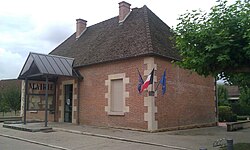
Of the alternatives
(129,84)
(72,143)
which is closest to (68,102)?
(129,84)

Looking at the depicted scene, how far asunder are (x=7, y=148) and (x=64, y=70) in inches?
303

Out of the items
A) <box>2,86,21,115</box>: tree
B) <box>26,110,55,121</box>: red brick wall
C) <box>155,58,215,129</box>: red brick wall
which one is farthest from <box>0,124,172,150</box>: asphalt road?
<box>2,86,21,115</box>: tree

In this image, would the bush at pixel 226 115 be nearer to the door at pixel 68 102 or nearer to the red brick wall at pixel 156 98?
the red brick wall at pixel 156 98

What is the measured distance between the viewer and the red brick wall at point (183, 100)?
594 inches

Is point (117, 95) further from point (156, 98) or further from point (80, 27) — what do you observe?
point (80, 27)

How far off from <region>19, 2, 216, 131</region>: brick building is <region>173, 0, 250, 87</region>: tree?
4.75m

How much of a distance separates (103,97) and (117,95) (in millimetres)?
1040

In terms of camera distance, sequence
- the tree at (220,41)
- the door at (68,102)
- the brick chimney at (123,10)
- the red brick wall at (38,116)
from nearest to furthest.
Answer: the tree at (220,41) < the brick chimney at (123,10) < the door at (68,102) < the red brick wall at (38,116)

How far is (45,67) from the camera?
16.3 metres

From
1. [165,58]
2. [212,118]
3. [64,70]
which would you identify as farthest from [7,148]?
[212,118]

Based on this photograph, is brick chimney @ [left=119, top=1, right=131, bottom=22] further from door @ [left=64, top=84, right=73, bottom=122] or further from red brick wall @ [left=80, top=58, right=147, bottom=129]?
door @ [left=64, top=84, right=73, bottom=122]

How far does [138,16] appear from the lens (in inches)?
717

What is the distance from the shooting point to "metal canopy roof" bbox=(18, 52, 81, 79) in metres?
16.2

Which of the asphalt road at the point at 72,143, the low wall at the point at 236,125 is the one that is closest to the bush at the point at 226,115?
the low wall at the point at 236,125
